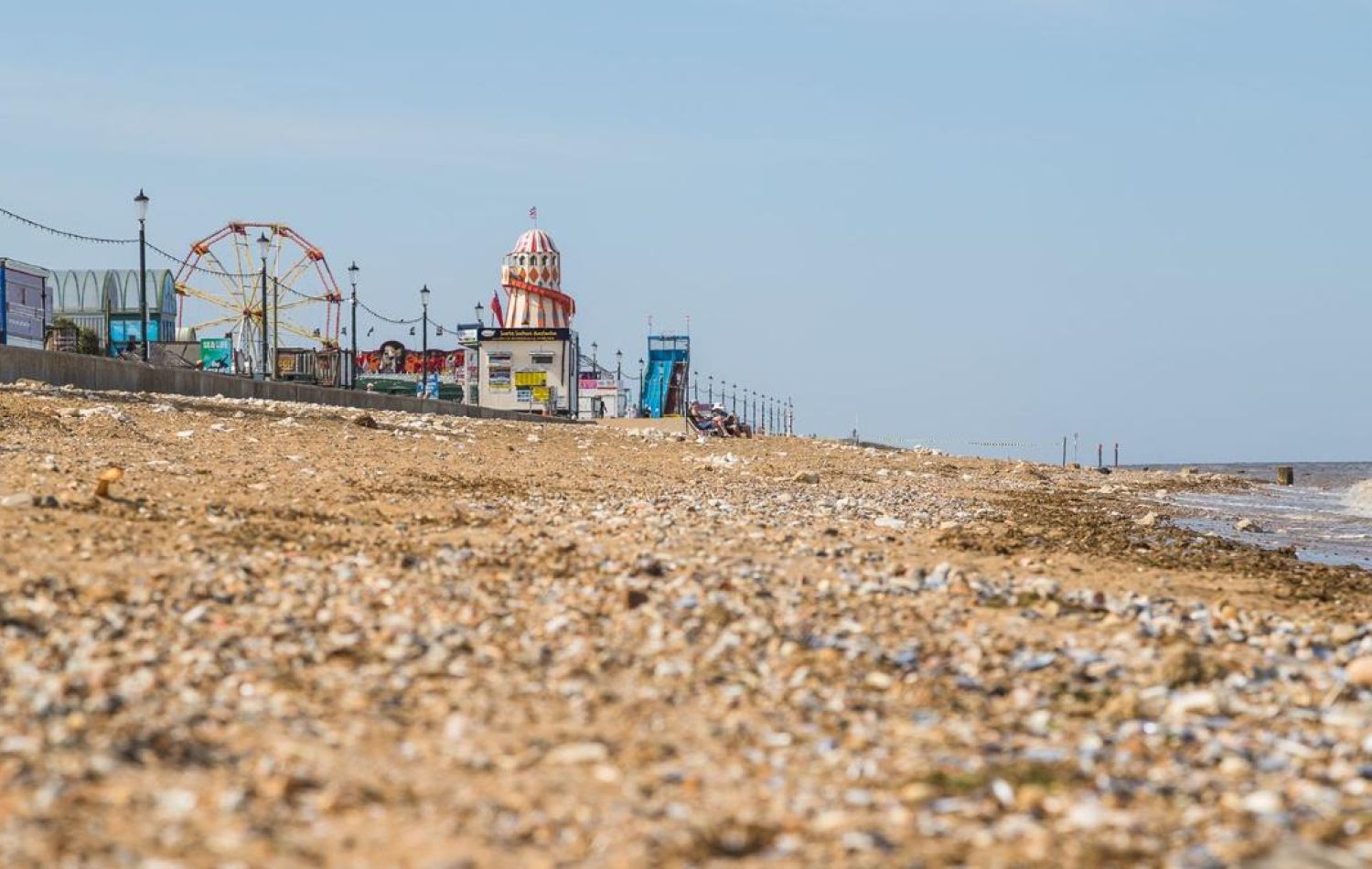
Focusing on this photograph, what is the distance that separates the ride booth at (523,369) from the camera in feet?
263

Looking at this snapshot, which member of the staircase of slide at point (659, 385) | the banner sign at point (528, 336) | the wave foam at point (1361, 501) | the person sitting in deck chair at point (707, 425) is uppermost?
the banner sign at point (528, 336)

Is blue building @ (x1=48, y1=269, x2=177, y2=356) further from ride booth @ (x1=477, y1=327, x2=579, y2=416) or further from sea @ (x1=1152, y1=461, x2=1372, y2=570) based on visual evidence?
sea @ (x1=1152, y1=461, x2=1372, y2=570)

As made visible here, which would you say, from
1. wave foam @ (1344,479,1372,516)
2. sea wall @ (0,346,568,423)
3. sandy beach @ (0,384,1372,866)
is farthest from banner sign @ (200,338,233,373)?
sandy beach @ (0,384,1372,866)

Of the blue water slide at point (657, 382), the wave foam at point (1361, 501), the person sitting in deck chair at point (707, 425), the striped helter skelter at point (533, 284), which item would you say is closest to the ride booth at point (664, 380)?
the blue water slide at point (657, 382)

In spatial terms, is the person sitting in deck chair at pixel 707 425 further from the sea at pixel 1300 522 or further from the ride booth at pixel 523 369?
the sea at pixel 1300 522

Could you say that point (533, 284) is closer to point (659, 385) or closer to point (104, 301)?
point (659, 385)

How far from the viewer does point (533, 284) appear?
120875mm

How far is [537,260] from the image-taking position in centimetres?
12150

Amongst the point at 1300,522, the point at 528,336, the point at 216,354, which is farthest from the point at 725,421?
the point at 216,354

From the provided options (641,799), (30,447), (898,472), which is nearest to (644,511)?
(30,447)

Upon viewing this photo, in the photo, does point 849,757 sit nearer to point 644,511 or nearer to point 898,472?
point 644,511

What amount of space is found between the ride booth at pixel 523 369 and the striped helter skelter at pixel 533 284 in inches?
1551

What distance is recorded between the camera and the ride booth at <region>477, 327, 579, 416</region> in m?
80.1

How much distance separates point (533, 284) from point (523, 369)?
41.6 meters
